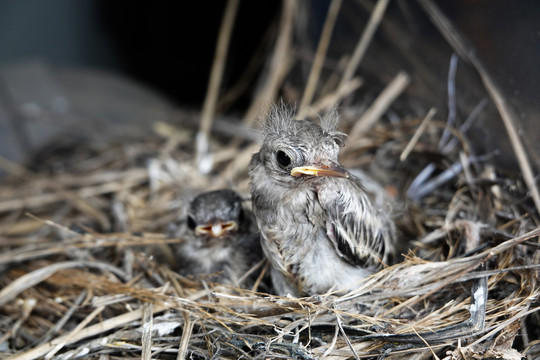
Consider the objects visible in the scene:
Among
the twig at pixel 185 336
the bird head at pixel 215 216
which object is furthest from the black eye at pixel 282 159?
the twig at pixel 185 336

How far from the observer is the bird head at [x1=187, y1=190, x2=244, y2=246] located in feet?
7.45

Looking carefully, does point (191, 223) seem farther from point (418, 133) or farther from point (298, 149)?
point (418, 133)

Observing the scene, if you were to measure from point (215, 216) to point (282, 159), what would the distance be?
0.52 metres

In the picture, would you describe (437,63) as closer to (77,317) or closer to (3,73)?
(77,317)

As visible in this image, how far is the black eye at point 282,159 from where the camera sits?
1891 mm

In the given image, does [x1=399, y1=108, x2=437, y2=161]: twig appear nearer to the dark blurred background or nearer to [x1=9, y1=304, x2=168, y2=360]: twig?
the dark blurred background

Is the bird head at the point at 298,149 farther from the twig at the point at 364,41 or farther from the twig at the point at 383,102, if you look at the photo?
the twig at the point at 364,41

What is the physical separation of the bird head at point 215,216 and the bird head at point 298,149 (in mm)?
316

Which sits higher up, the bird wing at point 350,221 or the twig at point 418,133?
the twig at point 418,133

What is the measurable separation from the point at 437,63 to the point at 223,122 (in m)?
1.54

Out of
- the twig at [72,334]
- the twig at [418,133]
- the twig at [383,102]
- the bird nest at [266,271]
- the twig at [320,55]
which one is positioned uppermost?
Result: the twig at [320,55]

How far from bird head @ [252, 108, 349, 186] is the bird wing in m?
0.11

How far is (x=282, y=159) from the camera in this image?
1911 millimetres

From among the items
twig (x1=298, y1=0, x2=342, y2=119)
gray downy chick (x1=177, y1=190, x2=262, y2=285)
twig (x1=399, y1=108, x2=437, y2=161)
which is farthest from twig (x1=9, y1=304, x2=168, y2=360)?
twig (x1=298, y1=0, x2=342, y2=119)
